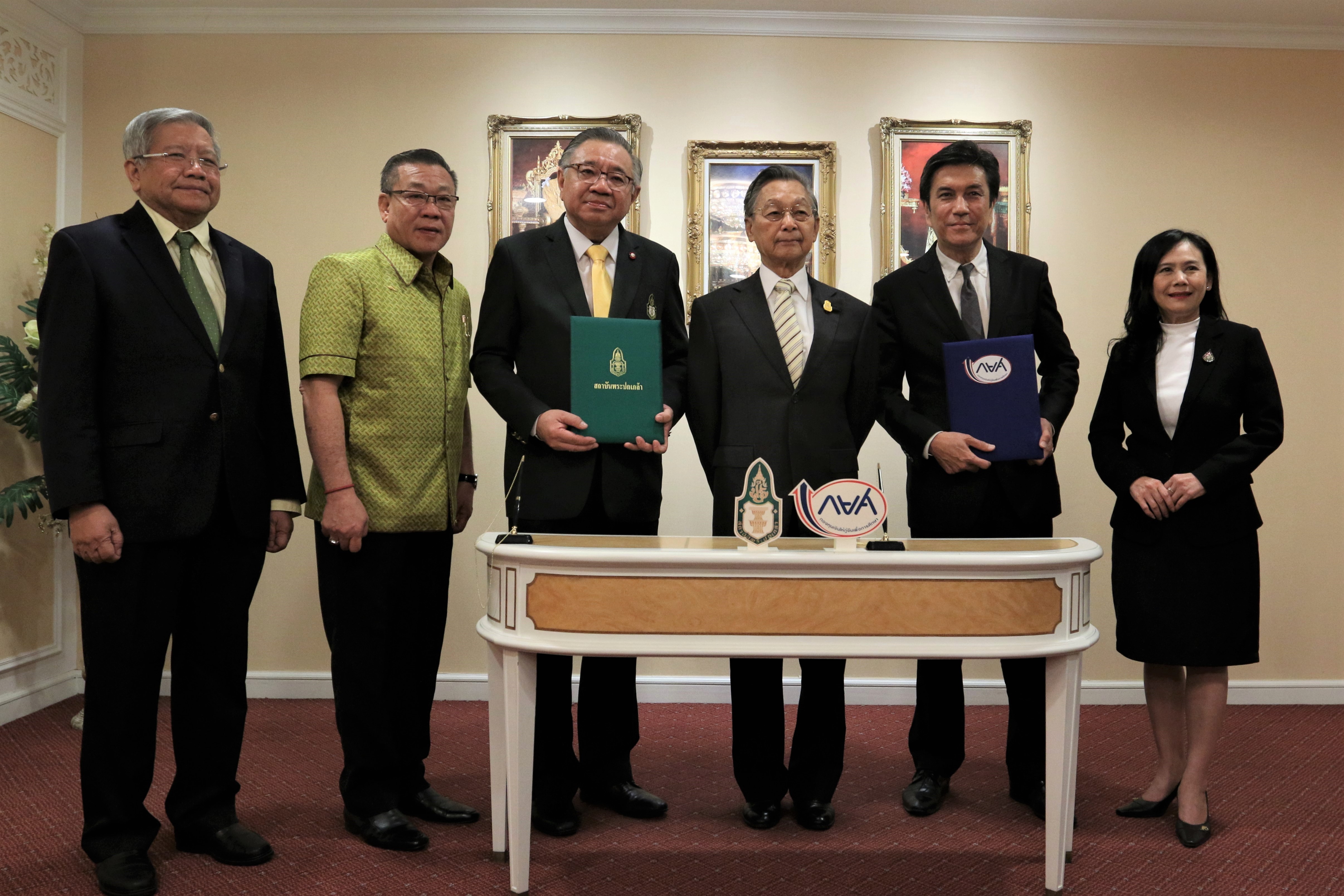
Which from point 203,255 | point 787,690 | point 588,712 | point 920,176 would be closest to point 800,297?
point 588,712

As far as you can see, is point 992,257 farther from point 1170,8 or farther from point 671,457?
point 1170,8

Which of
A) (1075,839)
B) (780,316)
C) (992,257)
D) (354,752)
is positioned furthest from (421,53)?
(1075,839)

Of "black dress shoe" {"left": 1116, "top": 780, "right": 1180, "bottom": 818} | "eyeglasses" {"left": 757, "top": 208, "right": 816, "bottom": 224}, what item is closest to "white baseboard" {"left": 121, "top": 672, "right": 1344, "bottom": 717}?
"black dress shoe" {"left": 1116, "top": 780, "right": 1180, "bottom": 818}

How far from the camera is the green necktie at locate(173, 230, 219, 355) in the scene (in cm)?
248

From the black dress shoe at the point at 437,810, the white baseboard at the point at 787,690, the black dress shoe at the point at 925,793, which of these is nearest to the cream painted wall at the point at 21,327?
the white baseboard at the point at 787,690

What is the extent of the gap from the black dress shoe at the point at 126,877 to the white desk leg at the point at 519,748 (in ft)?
2.91

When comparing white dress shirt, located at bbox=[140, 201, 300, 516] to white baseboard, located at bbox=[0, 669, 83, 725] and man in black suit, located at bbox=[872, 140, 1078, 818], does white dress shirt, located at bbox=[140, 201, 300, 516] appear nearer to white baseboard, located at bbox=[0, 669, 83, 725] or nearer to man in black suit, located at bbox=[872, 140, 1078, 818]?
man in black suit, located at bbox=[872, 140, 1078, 818]

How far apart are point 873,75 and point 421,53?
199 centimetres

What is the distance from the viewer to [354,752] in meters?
2.62

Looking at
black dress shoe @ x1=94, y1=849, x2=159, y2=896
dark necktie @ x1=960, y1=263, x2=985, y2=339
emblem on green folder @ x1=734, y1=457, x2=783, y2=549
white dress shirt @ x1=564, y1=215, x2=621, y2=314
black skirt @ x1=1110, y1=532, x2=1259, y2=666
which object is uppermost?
white dress shirt @ x1=564, y1=215, x2=621, y2=314

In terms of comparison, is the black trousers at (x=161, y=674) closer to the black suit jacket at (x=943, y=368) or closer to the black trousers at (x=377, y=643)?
the black trousers at (x=377, y=643)

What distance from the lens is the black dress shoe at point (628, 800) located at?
2848 mm

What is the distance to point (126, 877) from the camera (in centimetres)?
230

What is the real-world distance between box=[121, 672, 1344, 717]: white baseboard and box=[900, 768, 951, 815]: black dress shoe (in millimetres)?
1148
